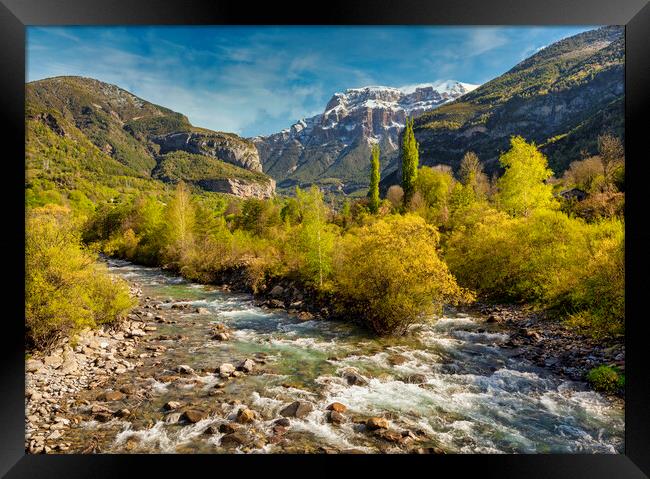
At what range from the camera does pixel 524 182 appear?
1534 cm

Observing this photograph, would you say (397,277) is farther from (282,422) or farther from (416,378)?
(282,422)

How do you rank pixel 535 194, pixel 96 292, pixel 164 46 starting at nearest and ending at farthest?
pixel 164 46 → pixel 96 292 → pixel 535 194

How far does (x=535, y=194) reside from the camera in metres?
15.0

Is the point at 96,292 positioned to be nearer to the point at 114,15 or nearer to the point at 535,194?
the point at 114,15

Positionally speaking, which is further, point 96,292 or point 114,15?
point 96,292

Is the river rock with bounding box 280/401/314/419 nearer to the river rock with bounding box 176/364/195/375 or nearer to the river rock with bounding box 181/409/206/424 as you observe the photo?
the river rock with bounding box 181/409/206/424

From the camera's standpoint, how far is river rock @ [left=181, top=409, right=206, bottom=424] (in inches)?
205

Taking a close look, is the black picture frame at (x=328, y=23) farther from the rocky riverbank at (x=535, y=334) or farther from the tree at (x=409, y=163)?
the tree at (x=409, y=163)

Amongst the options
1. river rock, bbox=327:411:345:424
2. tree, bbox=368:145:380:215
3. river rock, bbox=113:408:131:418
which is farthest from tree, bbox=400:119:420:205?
river rock, bbox=113:408:131:418

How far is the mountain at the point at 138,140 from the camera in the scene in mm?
60312

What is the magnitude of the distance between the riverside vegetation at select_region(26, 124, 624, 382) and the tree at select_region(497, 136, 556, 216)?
2.1 inches

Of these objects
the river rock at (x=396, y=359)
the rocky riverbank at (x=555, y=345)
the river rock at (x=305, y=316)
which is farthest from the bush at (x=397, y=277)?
the river rock at (x=305, y=316)

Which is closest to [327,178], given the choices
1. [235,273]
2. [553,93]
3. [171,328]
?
[553,93]

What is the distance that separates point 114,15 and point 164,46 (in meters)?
3.61
